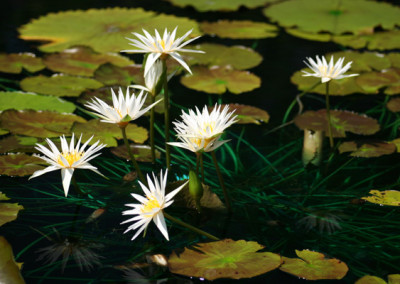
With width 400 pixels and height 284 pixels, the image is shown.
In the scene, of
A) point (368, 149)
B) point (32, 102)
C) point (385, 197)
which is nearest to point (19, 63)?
point (32, 102)

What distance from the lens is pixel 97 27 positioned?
3.26 metres

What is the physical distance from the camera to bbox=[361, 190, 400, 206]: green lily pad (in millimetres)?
1651

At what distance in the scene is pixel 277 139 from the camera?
84.8 inches

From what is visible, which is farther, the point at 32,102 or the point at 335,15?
the point at 335,15

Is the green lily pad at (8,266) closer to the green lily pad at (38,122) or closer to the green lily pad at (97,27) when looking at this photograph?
the green lily pad at (38,122)

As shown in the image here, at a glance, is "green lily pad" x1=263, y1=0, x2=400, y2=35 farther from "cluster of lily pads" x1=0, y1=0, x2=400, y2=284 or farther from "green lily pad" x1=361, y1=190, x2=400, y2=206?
"green lily pad" x1=361, y1=190, x2=400, y2=206

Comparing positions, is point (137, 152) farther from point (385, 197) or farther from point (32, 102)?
point (385, 197)

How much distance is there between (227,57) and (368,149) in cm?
113

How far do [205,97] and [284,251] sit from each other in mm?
1216

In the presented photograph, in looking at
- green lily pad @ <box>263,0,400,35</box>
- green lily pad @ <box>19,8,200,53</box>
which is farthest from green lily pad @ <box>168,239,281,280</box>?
green lily pad @ <box>263,0,400,35</box>

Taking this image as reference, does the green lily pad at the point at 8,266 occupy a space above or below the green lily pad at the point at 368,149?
below

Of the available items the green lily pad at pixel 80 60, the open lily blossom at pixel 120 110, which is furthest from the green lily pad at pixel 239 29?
the open lily blossom at pixel 120 110

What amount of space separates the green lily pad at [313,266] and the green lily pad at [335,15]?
221 cm

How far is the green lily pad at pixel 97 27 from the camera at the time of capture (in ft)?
10.0
